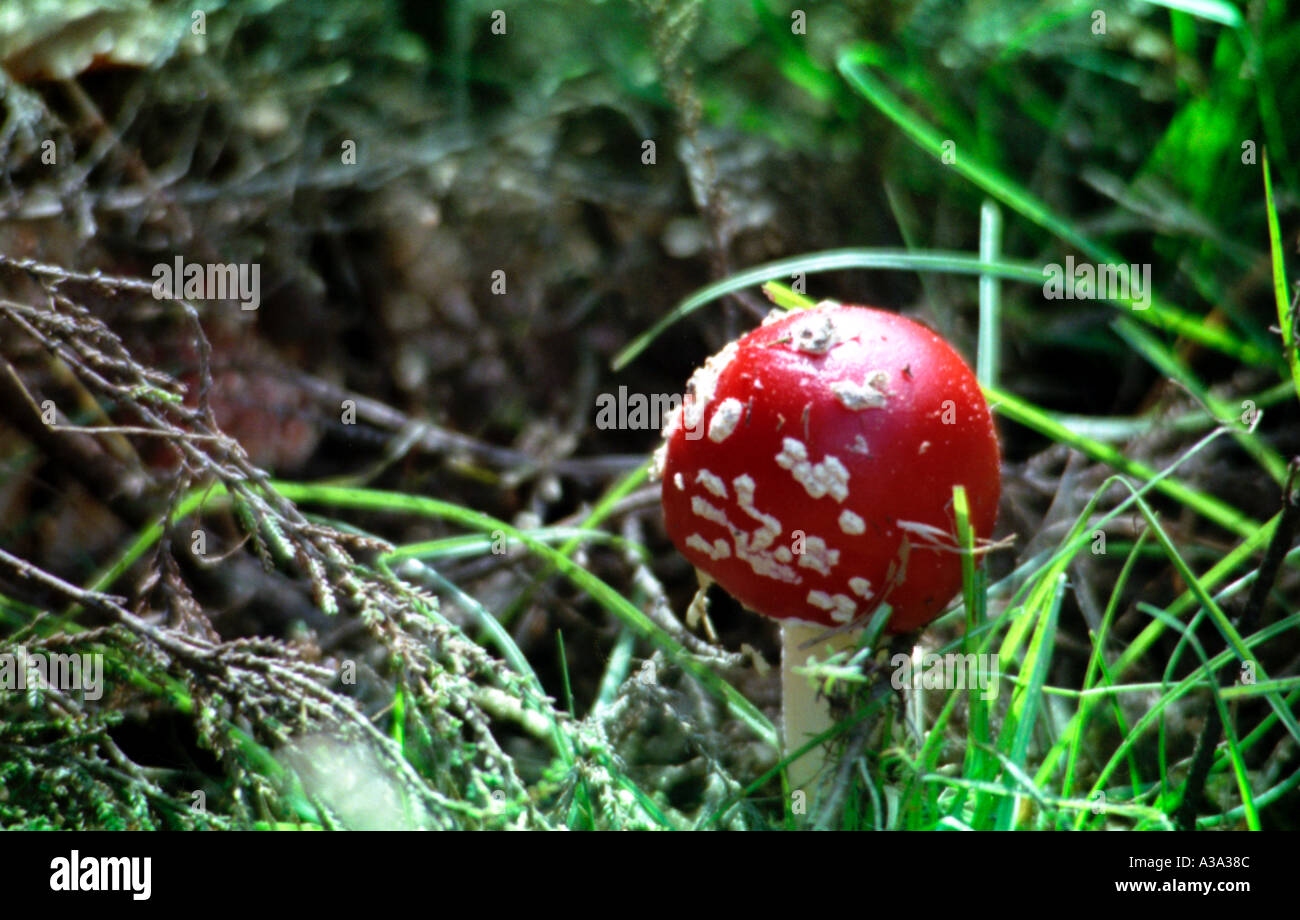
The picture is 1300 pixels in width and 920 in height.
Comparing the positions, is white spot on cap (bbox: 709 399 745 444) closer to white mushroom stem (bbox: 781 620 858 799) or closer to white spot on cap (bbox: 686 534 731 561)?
white spot on cap (bbox: 686 534 731 561)

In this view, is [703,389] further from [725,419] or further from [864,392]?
[864,392]

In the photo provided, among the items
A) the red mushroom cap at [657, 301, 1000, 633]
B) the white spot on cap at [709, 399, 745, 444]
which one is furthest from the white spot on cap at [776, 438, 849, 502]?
the white spot on cap at [709, 399, 745, 444]

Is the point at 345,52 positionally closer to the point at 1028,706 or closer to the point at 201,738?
the point at 201,738

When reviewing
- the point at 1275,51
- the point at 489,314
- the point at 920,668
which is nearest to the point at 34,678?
the point at 920,668

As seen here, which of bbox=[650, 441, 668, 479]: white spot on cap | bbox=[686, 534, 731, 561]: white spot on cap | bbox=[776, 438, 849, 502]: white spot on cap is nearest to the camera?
bbox=[776, 438, 849, 502]: white spot on cap

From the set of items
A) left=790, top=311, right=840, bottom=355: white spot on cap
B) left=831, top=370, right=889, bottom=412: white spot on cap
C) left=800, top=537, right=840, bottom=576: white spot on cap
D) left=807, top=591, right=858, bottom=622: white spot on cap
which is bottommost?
left=807, top=591, right=858, bottom=622: white spot on cap

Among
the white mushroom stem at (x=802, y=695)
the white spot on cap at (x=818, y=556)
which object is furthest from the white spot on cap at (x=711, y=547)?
the white mushroom stem at (x=802, y=695)

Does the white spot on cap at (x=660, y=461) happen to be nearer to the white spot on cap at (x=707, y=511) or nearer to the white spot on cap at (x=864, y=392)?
the white spot on cap at (x=707, y=511)

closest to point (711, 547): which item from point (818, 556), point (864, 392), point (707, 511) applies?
point (707, 511)
